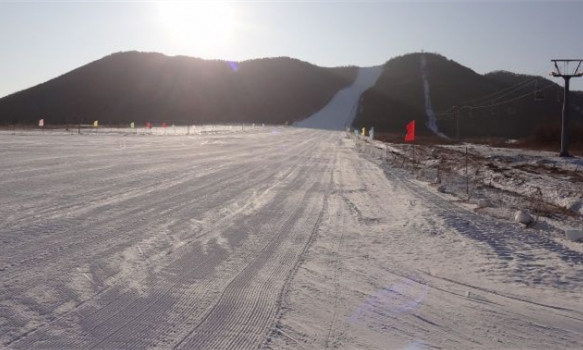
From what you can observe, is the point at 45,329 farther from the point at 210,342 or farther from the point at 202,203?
→ the point at 202,203

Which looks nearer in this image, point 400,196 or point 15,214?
→ point 15,214

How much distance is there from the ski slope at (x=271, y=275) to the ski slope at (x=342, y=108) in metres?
84.0

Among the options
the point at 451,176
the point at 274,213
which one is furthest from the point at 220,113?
the point at 274,213

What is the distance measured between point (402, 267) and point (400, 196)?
25.5ft

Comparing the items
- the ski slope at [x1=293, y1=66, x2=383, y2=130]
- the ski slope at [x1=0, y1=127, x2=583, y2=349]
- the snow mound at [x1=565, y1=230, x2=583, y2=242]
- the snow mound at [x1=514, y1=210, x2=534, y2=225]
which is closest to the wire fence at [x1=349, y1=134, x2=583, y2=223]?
the snow mound at [x1=514, y1=210, x2=534, y2=225]

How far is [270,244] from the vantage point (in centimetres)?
847

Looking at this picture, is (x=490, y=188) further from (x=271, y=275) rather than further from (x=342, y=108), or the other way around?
(x=342, y=108)

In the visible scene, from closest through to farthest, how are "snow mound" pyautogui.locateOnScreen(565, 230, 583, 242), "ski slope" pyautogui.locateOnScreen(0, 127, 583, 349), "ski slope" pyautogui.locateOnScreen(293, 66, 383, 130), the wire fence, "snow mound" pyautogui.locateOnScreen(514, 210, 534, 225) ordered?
"ski slope" pyautogui.locateOnScreen(0, 127, 583, 349) < "snow mound" pyautogui.locateOnScreen(565, 230, 583, 242) < "snow mound" pyautogui.locateOnScreen(514, 210, 534, 225) < the wire fence < "ski slope" pyautogui.locateOnScreen(293, 66, 383, 130)

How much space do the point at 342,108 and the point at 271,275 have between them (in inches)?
4932

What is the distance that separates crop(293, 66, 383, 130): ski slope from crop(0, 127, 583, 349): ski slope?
276 feet

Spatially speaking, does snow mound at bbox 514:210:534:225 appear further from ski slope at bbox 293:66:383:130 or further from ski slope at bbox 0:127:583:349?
ski slope at bbox 293:66:383:130

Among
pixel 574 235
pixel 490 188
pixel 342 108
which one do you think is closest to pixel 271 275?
pixel 574 235

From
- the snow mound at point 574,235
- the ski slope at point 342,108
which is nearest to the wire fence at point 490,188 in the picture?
the snow mound at point 574,235

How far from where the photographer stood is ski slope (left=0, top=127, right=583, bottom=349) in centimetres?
487
